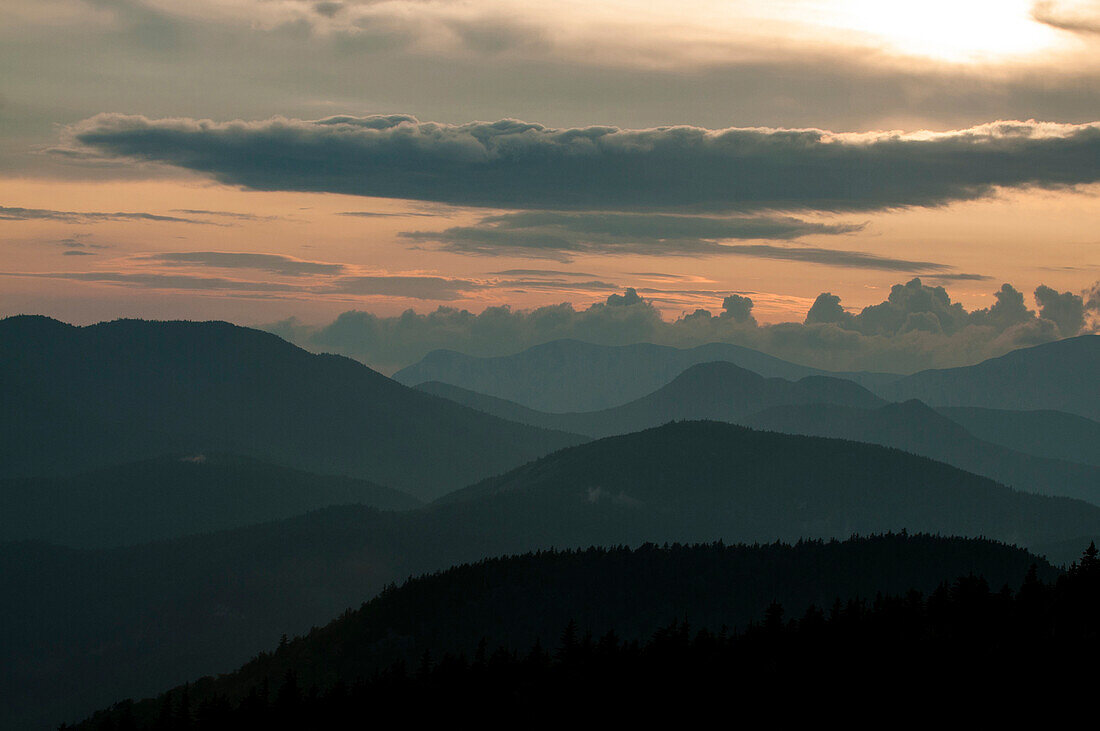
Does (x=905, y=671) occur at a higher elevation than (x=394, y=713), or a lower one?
higher

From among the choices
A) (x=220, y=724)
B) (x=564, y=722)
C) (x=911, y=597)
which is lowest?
(x=220, y=724)

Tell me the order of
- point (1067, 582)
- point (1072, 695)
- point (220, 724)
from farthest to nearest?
point (220, 724) < point (1067, 582) < point (1072, 695)

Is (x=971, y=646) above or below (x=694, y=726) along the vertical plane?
above

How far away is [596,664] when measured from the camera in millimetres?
163375

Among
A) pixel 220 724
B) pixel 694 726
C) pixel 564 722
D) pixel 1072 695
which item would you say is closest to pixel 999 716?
pixel 1072 695

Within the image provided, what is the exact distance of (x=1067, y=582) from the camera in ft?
510

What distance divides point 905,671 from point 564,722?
43365 millimetres

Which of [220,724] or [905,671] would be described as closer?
[905,671]

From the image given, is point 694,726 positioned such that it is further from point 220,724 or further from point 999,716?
point 220,724

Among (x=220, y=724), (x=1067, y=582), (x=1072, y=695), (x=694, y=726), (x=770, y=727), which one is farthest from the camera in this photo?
(x=220, y=724)

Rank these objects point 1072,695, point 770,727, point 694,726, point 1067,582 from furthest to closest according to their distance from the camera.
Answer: point 1067,582 < point 694,726 < point 770,727 < point 1072,695

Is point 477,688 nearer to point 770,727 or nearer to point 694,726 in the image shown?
point 694,726

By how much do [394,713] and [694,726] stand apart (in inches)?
1837

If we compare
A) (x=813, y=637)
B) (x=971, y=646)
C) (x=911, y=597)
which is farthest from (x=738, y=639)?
(x=971, y=646)
